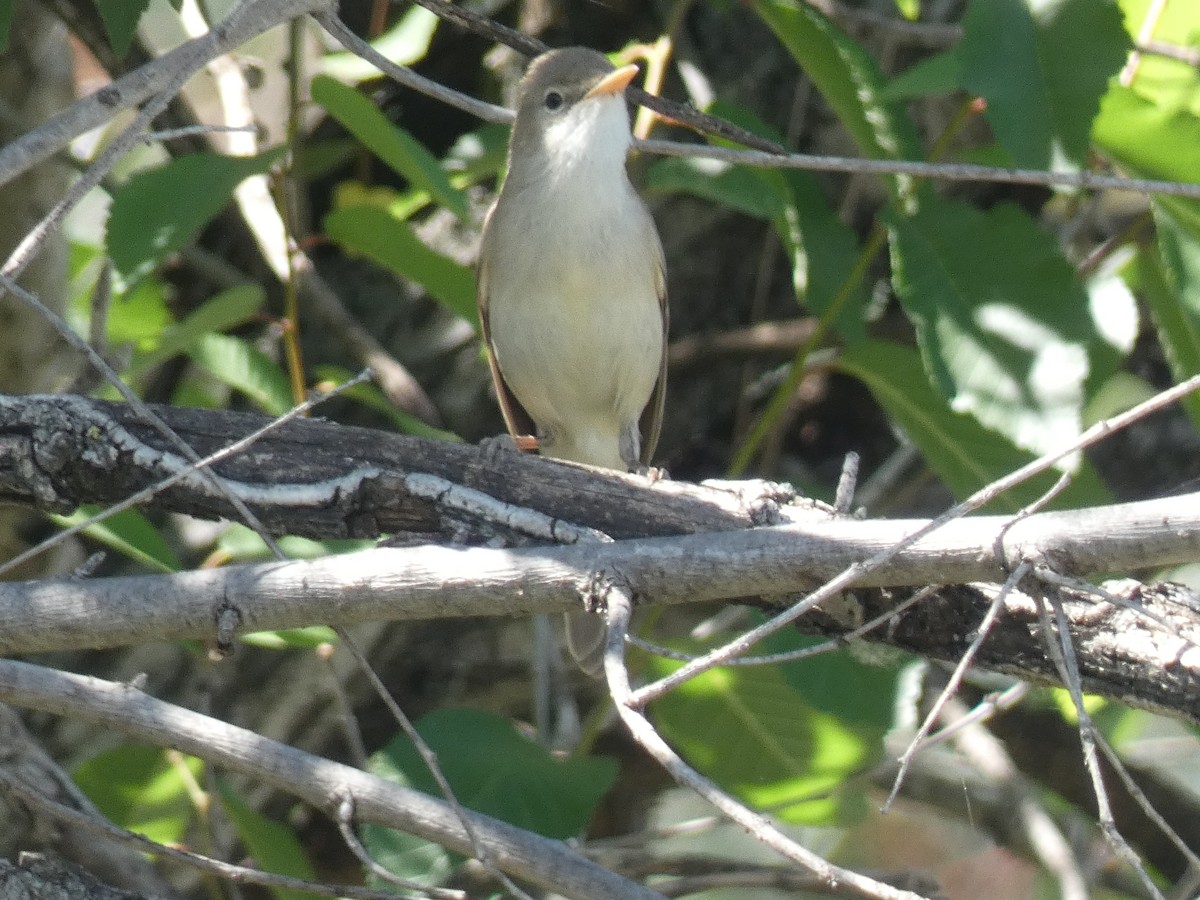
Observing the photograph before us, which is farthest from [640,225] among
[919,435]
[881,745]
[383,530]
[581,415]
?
[383,530]

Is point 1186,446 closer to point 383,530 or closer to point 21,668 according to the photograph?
point 383,530

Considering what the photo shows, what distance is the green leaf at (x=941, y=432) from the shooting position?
325 cm

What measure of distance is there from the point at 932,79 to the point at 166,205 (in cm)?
161

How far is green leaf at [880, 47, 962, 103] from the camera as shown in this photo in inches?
109

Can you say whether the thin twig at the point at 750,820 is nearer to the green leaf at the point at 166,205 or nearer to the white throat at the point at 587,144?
the green leaf at the point at 166,205

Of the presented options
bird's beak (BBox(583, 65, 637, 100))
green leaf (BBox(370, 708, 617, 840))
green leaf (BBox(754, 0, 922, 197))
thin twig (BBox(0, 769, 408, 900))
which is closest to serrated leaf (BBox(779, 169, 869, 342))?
green leaf (BBox(754, 0, 922, 197))

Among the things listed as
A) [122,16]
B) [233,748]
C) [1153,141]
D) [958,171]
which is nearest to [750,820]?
[233,748]

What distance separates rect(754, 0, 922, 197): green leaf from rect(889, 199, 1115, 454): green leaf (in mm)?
187

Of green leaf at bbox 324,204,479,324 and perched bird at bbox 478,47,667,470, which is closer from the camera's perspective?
green leaf at bbox 324,204,479,324

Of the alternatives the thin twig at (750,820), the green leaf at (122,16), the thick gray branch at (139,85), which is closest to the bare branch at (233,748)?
the thin twig at (750,820)

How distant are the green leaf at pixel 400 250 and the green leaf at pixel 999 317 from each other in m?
1.08

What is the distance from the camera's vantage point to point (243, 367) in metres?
3.49

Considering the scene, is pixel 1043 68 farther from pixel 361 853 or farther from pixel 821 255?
pixel 361 853

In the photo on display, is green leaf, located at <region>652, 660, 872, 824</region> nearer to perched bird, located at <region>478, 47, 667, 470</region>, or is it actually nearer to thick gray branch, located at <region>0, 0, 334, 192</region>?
perched bird, located at <region>478, 47, 667, 470</region>
